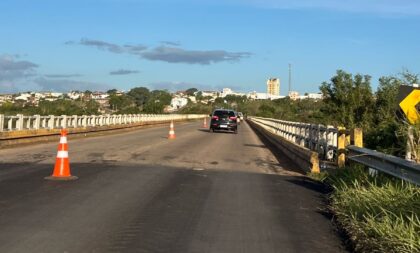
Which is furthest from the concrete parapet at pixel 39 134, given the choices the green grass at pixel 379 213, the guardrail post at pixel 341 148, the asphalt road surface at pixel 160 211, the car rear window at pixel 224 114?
the green grass at pixel 379 213

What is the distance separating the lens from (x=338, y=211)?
8.49 m

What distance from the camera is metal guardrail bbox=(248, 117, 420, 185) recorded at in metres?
7.57

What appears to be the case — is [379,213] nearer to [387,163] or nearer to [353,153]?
[387,163]

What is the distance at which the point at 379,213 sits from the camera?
23.6 feet

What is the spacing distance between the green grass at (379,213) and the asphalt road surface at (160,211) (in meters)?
0.31

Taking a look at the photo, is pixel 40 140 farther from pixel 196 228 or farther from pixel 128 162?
pixel 196 228

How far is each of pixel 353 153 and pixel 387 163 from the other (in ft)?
8.52

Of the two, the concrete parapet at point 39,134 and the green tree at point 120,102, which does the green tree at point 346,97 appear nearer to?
the concrete parapet at point 39,134

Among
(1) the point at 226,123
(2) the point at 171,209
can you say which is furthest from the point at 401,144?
(1) the point at 226,123

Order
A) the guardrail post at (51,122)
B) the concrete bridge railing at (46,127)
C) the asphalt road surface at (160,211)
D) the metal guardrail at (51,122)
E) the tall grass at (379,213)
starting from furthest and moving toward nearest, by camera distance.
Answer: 1. the guardrail post at (51,122)
2. the metal guardrail at (51,122)
3. the concrete bridge railing at (46,127)
4. the asphalt road surface at (160,211)
5. the tall grass at (379,213)

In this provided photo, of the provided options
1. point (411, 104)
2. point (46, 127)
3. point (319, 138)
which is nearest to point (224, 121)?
point (46, 127)

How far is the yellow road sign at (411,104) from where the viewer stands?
10.6 metres

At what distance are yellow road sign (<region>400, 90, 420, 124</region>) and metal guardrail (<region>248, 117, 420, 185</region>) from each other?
1160mm

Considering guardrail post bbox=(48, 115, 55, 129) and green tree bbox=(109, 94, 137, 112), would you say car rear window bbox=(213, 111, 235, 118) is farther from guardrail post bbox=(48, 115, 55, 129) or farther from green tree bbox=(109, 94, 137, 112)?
green tree bbox=(109, 94, 137, 112)
